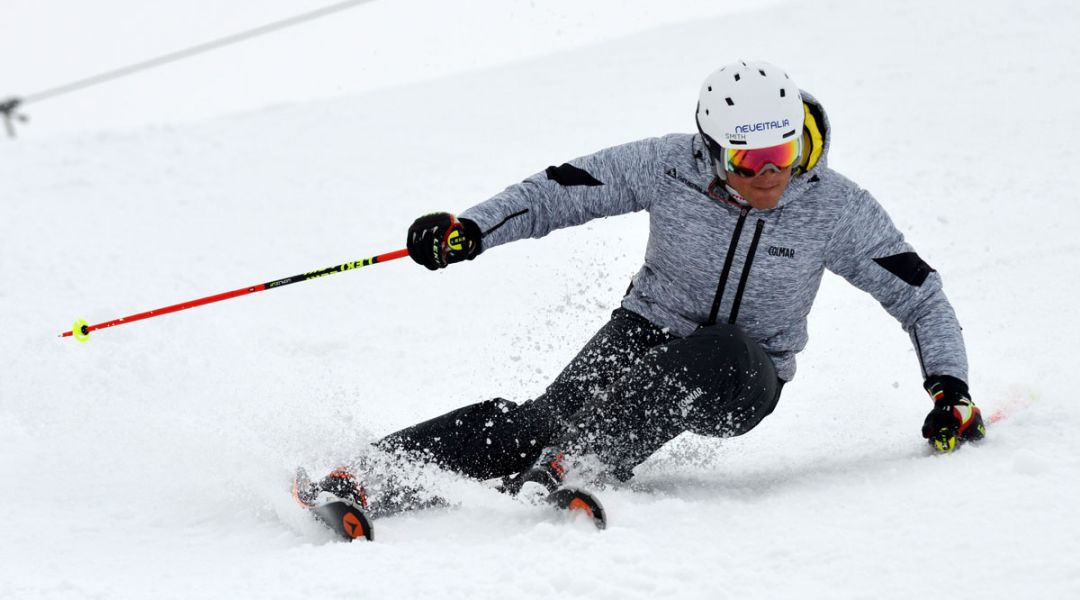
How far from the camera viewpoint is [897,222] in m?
6.32

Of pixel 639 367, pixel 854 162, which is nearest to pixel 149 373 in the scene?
pixel 639 367

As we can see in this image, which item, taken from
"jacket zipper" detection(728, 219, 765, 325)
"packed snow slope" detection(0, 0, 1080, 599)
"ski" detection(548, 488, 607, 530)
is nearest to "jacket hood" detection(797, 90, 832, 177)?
"jacket zipper" detection(728, 219, 765, 325)

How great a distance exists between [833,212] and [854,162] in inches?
173

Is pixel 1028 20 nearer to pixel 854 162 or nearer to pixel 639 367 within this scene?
pixel 854 162

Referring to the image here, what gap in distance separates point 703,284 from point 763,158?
1.44 feet

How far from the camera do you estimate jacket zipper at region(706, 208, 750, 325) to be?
119 inches

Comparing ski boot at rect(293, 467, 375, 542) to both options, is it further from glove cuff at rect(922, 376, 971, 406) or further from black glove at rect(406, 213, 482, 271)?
glove cuff at rect(922, 376, 971, 406)

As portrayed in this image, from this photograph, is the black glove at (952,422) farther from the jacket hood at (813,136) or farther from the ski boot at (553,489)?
the ski boot at (553,489)

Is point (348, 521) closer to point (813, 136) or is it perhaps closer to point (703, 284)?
point (703, 284)

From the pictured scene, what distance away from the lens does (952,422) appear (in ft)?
9.48

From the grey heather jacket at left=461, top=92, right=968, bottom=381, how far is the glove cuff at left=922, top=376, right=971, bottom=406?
0.04 m

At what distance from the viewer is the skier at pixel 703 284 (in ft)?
9.43

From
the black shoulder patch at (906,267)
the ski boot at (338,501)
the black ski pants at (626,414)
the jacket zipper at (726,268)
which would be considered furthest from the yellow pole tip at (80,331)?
the black shoulder patch at (906,267)

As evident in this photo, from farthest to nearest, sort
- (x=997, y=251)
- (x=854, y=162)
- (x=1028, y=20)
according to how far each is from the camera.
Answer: (x=1028, y=20) < (x=854, y=162) < (x=997, y=251)
